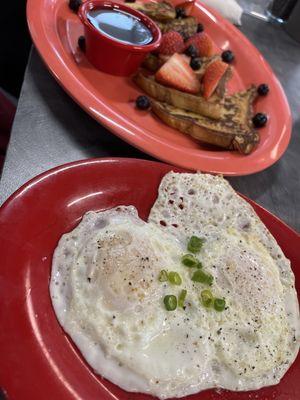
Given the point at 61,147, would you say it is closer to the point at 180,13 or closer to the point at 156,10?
the point at 156,10

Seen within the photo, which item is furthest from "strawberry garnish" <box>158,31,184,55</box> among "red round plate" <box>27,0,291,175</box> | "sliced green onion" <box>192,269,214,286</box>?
"sliced green onion" <box>192,269,214,286</box>

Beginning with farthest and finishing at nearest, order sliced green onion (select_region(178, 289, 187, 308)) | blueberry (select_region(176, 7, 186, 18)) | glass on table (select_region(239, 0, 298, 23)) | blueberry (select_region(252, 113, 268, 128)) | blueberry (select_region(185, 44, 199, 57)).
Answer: glass on table (select_region(239, 0, 298, 23)) < blueberry (select_region(176, 7, 186, 18)) < blueberry (select_region(185, 44, 199, 57)) < blueberry (select_region(252, 113, 268, 128)) < sliced green onion (select_region(178, 289, 187, 308))

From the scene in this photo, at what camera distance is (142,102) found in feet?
6.94

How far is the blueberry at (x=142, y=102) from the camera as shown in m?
2.12

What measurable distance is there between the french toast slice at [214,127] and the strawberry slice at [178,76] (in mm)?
124

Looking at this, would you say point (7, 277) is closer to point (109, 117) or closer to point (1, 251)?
point (1, 251)

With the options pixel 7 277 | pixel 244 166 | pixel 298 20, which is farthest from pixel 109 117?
pixel 298 20

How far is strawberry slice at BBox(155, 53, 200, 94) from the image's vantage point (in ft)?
7.40

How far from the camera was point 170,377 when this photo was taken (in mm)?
1205

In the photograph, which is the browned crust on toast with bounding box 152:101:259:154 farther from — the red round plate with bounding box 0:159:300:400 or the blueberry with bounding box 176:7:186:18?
the blueberry with bounding box 176:7:186:18

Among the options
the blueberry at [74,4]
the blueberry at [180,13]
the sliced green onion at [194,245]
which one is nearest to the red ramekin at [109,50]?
the blueberry at [74,4]

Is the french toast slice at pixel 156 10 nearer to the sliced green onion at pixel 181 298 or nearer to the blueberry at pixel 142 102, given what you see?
the blueberry at pixel 142 102

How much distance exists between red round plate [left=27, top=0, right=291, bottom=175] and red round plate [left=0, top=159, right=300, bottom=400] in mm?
→ 281

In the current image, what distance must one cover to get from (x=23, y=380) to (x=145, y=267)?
459 mm
